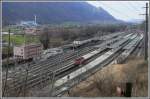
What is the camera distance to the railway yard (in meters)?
3.25

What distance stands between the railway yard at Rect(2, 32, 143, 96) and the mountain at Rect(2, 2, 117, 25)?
0.82 ft

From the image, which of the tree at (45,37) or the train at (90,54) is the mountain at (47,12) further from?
the train at (90,54)

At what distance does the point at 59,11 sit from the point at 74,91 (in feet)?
2.51

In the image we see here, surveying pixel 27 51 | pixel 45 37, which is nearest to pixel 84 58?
pixel 45 37

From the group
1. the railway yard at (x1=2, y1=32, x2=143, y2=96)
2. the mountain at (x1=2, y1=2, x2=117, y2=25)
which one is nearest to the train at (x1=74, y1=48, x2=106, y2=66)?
the railway yard at (x1=2, y1=32, x2=143, y2=96)

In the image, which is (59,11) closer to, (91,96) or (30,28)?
(30,28)

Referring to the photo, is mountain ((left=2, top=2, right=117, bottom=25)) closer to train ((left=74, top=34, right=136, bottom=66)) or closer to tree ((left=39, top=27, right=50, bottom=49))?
tree ((left=39, top=27, right=50, bottom=49))

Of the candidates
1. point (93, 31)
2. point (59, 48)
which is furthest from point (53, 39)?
point (93, 31)

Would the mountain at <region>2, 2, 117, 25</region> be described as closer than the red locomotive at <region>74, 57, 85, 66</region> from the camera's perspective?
Yes

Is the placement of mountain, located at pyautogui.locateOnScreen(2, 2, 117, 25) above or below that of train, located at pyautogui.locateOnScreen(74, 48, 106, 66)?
above

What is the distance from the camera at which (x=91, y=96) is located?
3238mm

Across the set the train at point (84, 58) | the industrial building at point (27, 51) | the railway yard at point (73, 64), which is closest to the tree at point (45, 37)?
the industrial building at point (27, 51)

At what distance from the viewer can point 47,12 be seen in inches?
126

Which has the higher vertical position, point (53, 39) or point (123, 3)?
point (123, 3)
